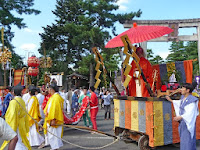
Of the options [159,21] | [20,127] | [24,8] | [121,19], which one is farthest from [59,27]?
[20,127]

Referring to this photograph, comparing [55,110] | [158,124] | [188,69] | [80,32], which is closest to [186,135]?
[158,124]

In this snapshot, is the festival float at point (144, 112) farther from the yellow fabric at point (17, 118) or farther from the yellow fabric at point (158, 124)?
the yellow fabric at point (17, 118)

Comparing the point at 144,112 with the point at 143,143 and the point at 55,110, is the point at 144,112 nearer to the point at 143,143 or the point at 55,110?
the point at 143,143

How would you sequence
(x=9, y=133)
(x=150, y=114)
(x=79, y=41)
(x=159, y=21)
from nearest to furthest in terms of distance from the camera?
(x=9, y=133), (x=150, y=114), (x=159, y=21), (x=79, y=41)

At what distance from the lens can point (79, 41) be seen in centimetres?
2505

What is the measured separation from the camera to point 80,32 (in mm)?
24734

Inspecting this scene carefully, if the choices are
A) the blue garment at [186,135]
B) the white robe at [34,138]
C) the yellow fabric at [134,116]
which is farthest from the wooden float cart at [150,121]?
the white robe at [34,138]

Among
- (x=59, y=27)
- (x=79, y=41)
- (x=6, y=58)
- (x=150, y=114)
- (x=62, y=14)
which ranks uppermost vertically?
(x=62, y=14)

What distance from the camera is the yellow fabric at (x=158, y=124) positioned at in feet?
16.7

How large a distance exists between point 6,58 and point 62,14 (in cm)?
1724

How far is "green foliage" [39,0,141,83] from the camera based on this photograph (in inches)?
973

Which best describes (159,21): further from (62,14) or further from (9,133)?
(9,133)

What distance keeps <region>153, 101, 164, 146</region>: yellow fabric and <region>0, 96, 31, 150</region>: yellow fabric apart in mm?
2642

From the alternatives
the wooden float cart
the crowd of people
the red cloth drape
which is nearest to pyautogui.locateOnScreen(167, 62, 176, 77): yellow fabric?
the red cloth drape
